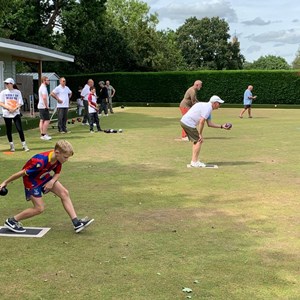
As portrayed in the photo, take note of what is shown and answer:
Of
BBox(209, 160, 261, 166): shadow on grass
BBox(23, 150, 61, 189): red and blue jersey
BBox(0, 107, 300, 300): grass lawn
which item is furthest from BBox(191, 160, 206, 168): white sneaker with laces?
BBox(23, 150, 61, 189): red and blue jersey

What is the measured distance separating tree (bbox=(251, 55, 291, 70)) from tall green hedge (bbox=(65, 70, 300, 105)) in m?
95.5

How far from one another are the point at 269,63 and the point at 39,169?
137 m

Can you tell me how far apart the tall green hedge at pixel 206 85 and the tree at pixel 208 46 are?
47437 mm

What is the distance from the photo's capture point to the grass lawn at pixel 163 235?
3920mm

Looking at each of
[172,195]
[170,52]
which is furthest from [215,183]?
[170,52]

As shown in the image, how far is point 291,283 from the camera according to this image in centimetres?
396

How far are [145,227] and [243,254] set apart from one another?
1.33 metres

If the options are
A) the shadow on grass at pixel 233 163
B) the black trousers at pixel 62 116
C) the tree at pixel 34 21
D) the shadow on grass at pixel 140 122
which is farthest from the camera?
the tree at pixel 34 21

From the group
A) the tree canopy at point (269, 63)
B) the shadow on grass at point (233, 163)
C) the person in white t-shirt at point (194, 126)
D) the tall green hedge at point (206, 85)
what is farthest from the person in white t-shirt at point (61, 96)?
the tree canopy at point (269, 63)

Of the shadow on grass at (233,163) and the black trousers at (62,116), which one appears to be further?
the black trousers at (62,116)

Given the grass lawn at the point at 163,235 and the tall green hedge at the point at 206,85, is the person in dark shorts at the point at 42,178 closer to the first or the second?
the grass lawn at the point at 163,235

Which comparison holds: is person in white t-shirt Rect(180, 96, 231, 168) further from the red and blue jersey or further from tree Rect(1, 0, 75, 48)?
tree Rect(1, 0, 75, 48)

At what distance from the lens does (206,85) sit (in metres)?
38.2

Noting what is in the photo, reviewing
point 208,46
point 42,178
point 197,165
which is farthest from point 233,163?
point 208,46
